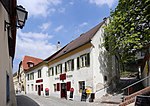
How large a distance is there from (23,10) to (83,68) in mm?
18814

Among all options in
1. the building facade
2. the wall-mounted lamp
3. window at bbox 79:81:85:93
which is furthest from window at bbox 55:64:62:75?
the wall-mounted lamp

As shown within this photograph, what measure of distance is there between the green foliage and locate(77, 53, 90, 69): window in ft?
12.4

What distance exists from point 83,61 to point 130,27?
679 cm

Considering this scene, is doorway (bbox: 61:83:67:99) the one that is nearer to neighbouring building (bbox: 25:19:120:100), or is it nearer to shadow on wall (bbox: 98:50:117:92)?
neighbouring building (bbox: 25:19:120:100)

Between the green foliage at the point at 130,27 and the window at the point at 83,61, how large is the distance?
149 inches

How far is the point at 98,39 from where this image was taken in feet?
81.8

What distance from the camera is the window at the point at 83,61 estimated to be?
24.8 m

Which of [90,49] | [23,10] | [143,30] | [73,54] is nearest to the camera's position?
[23,10]

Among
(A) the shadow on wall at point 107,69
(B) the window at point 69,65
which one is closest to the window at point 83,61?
(A) the shadow on wall at point 107,69

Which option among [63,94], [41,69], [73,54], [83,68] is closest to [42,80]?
[41,69]

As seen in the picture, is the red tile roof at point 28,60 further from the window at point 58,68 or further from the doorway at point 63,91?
the doorway at point 63,91

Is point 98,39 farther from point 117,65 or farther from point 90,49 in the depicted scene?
point 117,65

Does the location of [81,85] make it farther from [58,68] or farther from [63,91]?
[58,68]

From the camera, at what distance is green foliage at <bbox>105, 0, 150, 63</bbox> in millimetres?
20062
